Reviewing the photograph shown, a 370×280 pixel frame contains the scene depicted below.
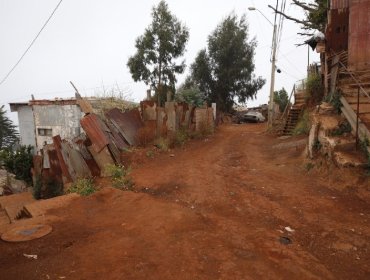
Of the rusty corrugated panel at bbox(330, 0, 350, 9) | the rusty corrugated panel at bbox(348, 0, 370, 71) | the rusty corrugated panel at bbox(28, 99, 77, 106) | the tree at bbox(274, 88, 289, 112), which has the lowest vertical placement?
the rusty corrugated panel at bbox(28, 99, 77, 106)

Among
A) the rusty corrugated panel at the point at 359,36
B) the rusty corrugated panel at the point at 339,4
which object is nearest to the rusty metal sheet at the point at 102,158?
the rusty corrugated panel at the point at 359,36

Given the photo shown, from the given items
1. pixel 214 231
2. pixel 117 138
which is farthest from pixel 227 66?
pixel 214 231

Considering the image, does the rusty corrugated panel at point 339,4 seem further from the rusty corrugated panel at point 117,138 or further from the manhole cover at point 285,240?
the manhole cover at point 285,240

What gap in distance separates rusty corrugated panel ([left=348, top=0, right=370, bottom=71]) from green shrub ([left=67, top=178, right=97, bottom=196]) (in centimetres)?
906

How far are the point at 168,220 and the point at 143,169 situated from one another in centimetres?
450

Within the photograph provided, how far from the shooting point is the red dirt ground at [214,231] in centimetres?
392

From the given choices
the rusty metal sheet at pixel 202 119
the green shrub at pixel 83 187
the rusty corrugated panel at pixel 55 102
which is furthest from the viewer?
the rusty corrugated panel at pixel 55 102

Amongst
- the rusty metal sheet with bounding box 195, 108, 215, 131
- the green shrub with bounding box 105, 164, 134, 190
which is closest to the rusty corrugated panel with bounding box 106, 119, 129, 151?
the green shrub with bounding box 105, 164, 134, 190

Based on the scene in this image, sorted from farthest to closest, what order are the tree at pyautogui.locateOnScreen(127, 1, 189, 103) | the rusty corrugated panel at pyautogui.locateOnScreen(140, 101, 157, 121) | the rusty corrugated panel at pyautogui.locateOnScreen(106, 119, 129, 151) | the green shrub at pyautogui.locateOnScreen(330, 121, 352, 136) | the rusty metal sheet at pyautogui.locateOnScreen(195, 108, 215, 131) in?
the tree at pyautogui.locateOnScreen(127, 1, 189, 103) → the rusty metal sheet at pyautogui.locateOnScreen(195, 108, 215, 131) → the rusty corrugated panel at pyautogui.locateOnScreen(140, 101, 157, 121) → the rusty corrugated panel at pyautogui.locateOnScreen(106, 119, 129, 151) → the green shrub at pyautogui.locateOnScreen(330, 121, 352, 136)

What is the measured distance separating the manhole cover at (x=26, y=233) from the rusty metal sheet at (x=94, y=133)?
423 centimetres

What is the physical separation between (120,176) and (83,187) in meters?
1.15

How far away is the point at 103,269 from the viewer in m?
3.86

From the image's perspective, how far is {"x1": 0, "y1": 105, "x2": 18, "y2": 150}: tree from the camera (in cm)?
4134

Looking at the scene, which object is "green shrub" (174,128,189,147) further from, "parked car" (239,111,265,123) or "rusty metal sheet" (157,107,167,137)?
"parked car" (239,111,265,123)
